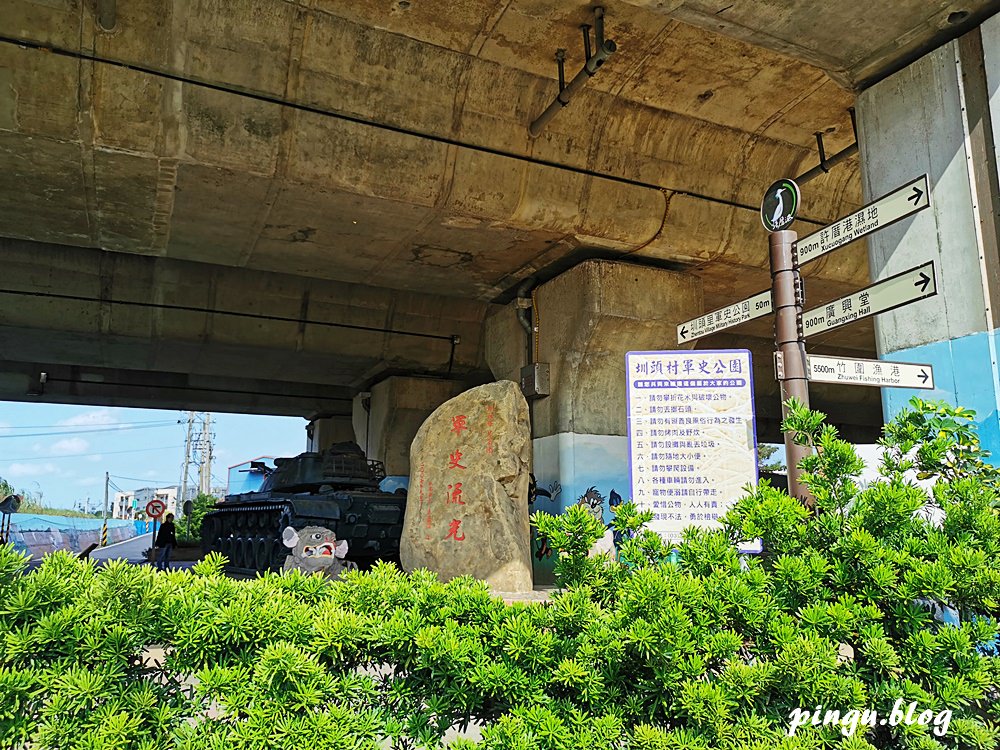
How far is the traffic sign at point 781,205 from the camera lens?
→ 4.59 meters

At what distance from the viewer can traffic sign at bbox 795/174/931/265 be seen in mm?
4176

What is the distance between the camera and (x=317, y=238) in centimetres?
1016

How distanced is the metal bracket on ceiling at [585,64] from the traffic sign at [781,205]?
345 cm

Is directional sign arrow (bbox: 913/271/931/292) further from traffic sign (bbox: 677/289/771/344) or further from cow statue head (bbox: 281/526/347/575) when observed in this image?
cow statue head (bbox: 281/526/347/575)

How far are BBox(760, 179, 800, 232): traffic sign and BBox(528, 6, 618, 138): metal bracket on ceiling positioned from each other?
3.45m

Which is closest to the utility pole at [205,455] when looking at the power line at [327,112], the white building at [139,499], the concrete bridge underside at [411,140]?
the white building at [139,499]

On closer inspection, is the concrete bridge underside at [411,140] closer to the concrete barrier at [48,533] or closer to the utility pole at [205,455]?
the concrete barrier at [48,533]

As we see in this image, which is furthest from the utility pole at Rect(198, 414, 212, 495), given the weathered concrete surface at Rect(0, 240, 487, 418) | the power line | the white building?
the power line

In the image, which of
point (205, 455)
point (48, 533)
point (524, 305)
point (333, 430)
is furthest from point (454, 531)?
point (205, 455)

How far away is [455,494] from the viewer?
31.1 ft

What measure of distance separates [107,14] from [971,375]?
7.76 m

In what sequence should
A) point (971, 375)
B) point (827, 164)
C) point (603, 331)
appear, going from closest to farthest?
point (971, 375)
point (827, 164)
point (603, 331)

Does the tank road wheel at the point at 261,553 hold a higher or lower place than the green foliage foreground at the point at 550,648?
lower

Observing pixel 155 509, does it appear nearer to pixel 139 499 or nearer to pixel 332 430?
pixel 332 430
